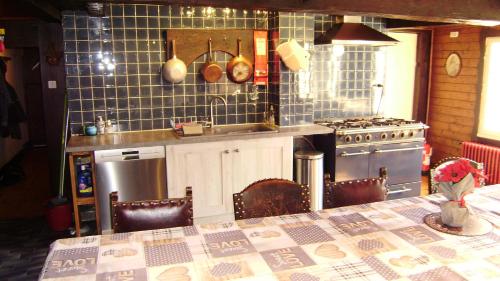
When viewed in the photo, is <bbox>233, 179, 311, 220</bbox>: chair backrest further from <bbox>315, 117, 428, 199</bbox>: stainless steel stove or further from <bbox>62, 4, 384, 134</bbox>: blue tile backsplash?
<bbox>62, 4, 384, 134</bbox>: blue tile backsplash

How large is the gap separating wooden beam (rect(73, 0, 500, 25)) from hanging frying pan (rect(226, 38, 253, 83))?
2.09m

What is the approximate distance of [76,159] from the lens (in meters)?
3.48

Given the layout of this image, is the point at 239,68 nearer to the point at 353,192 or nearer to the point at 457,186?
the point at 353,192

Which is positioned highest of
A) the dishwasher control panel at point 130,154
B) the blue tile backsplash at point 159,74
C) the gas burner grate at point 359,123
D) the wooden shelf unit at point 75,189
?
the blue tile backsplash at point 159,74

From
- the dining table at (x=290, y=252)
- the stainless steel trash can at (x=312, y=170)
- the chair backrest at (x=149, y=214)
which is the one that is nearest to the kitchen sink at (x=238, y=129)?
the stainless steel trash can at (x=312, y=170)

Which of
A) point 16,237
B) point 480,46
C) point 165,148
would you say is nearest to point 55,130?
point 16,237

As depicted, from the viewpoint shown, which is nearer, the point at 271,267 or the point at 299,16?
the point at 271,267

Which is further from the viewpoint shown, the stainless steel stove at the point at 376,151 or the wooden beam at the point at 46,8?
the stainless steel stove at the point at 376,151

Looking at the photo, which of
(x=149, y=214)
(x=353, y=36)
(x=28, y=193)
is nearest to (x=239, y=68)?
(x=353, y=36)

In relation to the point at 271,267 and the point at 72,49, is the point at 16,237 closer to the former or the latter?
the point at 72,49

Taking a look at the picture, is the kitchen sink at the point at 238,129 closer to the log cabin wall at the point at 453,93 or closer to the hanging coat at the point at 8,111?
the hanging coat at the point at 8,111

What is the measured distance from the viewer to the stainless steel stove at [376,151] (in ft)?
13.1

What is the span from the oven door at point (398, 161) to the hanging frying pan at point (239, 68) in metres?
1.39

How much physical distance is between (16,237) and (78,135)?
100 cm
